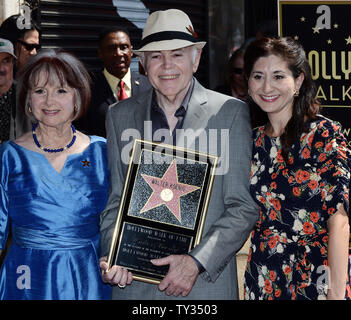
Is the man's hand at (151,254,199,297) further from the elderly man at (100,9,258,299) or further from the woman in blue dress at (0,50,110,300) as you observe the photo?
the woman in blue dress at (0,50,110,300)

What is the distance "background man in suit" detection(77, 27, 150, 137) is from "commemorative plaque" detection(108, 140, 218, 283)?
300 cm

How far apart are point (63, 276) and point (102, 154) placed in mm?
736

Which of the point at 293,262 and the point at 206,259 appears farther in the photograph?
the point at 293,262

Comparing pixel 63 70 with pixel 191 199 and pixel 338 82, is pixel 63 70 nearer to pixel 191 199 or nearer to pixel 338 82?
pixel 191 199

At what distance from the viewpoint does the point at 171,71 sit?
3.34 meters

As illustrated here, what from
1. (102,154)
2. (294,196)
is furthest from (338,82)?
(102,154)

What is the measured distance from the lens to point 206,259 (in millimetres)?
3117

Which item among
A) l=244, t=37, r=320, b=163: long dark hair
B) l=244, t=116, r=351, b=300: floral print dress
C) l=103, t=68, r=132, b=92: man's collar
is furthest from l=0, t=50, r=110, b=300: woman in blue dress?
l=103, t=68, r=132, b=92: man's collar

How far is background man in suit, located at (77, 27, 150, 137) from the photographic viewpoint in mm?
6172

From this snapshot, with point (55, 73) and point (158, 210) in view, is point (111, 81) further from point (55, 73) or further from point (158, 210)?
point (158, 210)

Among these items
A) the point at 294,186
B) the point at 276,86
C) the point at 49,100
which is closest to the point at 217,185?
the point at 294,186

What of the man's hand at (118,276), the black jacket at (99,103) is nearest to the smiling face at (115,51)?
the black jacket at (99,103)

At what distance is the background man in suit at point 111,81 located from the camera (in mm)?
6172
